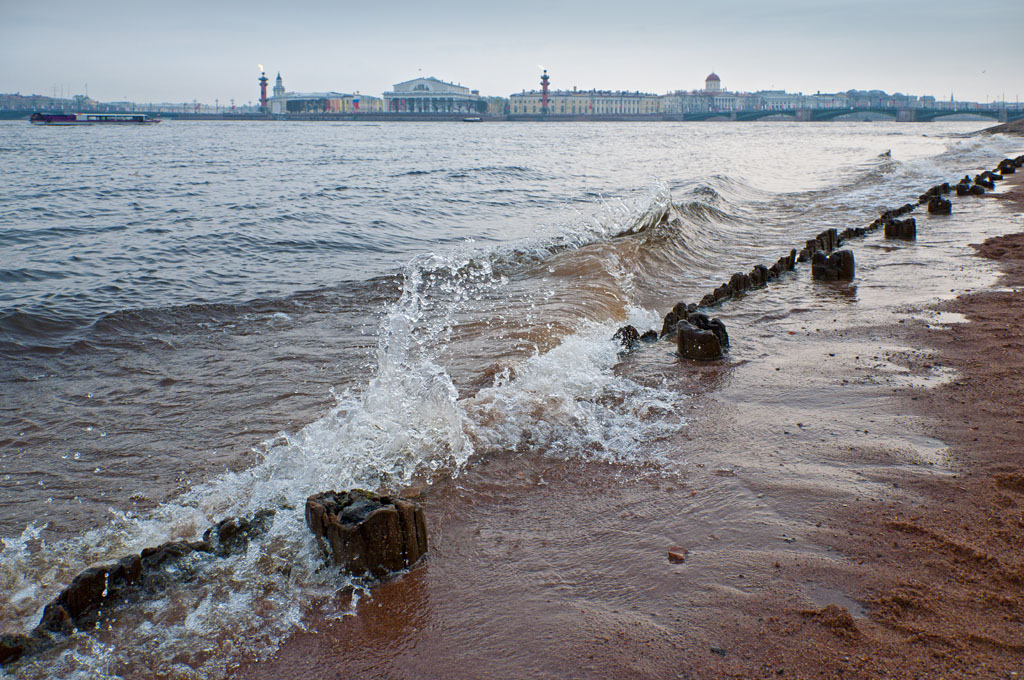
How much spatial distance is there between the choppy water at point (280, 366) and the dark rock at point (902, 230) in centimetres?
164

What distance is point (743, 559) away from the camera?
266 cm

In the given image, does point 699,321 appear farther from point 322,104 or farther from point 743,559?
point 322,104

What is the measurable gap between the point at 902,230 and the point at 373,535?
10.3m

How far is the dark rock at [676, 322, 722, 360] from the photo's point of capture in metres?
5.27

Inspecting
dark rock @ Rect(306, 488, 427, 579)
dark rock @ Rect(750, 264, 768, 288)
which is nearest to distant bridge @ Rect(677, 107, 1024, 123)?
dark rock @ Rect(750, 264, 768, 288)

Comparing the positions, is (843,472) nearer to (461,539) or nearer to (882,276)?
(461,539)

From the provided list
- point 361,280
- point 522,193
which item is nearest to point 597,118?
point 522,193

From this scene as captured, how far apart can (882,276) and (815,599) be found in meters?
6.69

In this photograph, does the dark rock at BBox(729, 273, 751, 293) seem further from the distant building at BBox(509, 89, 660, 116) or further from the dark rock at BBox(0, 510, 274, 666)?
the distant building at BBox(509, 89, 660, 116)

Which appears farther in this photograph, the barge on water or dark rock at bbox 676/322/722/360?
the barge on water

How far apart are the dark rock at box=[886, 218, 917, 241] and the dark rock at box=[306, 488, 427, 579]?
32.8 ft

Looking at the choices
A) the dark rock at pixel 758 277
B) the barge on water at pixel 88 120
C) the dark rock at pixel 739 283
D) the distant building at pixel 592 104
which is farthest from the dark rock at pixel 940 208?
the distant building at pixel 592 104

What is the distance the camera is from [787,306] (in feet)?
22.8

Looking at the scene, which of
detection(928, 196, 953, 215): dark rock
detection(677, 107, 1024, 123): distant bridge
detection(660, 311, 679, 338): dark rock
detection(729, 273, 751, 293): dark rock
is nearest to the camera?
detection(660, 311, 679, 338): dark rock
